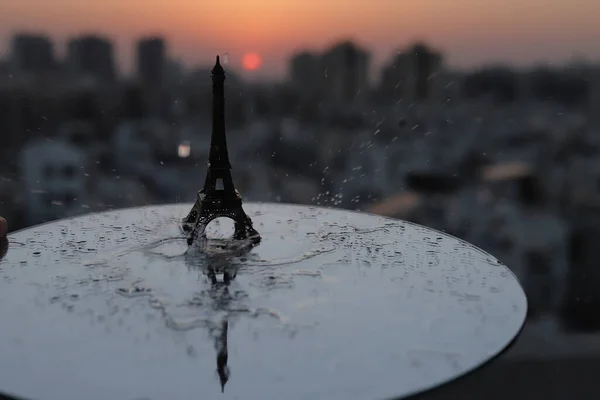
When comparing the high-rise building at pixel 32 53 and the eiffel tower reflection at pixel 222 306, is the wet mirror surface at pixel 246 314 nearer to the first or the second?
the eiffel tower reflection at pixel 222 306

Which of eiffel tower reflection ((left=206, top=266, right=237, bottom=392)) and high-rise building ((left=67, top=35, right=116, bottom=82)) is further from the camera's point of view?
high-rise building ((left=67, top=35, right=116, bottom=82))

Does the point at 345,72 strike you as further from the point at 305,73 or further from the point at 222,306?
the point at 222,306

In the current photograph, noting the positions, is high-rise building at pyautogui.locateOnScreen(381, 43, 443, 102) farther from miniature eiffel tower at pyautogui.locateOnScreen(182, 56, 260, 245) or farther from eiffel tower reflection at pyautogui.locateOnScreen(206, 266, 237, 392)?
eiffel tower reflection at pyautogui.locateOnScreen(206, 266, 237, 392)

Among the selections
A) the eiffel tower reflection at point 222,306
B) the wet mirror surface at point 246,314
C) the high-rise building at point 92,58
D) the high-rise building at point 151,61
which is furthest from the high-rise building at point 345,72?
the eiffel tower reflection at point 222,306

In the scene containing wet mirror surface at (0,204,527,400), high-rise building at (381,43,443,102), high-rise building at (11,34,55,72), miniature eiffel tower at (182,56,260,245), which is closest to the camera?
wet mirror surface at (0,204,527,400)

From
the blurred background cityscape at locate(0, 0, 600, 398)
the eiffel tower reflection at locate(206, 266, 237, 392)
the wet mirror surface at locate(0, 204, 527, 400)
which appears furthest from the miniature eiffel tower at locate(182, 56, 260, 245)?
the blurred background cityscape at locate(0, 0, 600, 398)

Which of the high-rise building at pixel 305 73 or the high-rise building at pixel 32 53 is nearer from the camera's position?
the high-rise building at pixel 32 53

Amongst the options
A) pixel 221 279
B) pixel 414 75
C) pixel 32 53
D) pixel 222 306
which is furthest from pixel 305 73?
pixel 222 306

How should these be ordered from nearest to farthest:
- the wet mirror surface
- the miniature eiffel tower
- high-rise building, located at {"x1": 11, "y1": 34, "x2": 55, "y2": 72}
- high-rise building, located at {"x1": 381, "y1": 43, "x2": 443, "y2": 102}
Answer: the wet mirror surface, the miniature eiffel tower, high-rise building, located at {"x1": 11, "y1": 34, "x2": 55, "y2": 72}, high-rise building, located at {"x1": 381, "y1": 43, "x2": 443, "y2": 102}
